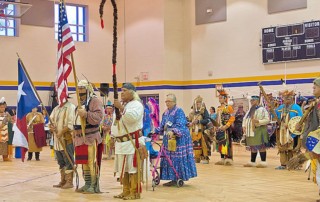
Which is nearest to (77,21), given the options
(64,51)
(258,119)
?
(258,119)

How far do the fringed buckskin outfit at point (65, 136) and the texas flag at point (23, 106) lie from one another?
1.15ft

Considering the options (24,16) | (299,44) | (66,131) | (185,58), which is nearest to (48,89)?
(24,16)

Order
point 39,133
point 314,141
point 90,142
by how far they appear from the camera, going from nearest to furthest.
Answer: point 314,141 < point 90,142 < point 39,133

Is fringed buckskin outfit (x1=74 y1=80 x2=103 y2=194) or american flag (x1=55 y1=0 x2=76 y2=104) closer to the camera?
fringed buckskin outfit (x1=74 y1=80 x2=103 y2=194)

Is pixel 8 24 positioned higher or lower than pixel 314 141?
higher

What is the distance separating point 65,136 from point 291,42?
10.4 metres

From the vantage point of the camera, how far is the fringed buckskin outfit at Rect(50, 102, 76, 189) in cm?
776

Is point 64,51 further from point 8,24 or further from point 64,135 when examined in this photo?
point 8,24

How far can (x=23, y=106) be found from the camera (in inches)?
305

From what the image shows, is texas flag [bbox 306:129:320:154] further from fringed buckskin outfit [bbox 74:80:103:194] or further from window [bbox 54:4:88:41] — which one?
window [bbox 54:4:88:41]

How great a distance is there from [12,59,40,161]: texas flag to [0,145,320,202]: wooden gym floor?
0.72 meters

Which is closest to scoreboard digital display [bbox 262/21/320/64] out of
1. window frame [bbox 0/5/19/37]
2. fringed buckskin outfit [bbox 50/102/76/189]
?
window frame [bbox 0/5/19/37]

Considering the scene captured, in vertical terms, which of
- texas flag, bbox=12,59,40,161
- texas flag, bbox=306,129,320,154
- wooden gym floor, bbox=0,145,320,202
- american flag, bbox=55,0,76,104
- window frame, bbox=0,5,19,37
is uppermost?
window frame, bbox=0,5,19,37

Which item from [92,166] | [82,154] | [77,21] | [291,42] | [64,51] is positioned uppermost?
[77,21]
